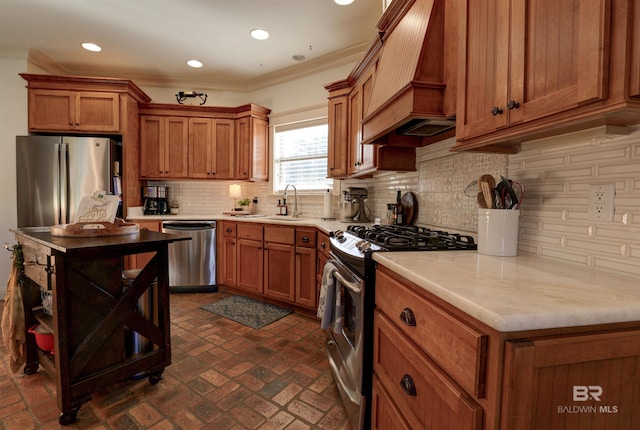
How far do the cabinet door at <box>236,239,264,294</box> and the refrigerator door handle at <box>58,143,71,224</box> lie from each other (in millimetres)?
1975

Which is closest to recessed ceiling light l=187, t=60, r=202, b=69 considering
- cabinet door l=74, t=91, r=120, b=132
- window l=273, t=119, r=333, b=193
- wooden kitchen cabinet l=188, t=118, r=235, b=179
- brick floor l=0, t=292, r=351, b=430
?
wooden kitchen cabinet l=188, t=118, r=235, b=179

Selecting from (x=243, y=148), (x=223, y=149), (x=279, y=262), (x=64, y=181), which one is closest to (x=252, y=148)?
(x=243, y=148)

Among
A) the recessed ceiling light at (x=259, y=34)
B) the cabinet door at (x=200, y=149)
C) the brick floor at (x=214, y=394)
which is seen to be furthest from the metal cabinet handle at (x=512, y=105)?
the cabinet door at (x=200, y=149)

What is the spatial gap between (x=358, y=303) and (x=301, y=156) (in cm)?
283

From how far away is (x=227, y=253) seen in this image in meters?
3.72

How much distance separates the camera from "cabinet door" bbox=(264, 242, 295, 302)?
3105 mm

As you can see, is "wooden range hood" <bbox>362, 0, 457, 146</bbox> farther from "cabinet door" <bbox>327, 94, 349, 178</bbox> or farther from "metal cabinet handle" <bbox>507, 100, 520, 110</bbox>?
"cabinet door" <bbox>327, 94, 349, 178</bbox>

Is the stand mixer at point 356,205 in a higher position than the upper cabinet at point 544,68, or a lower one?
lower

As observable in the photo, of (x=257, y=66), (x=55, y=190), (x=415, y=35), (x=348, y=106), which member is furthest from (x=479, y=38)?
(x=55, y=190)

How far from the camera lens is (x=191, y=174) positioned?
4148mm

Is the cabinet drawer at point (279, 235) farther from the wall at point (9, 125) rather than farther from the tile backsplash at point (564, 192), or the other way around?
the wall at point (9, 125)

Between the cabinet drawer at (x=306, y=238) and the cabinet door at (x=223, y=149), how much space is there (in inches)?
67.4

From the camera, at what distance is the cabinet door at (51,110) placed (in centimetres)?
353

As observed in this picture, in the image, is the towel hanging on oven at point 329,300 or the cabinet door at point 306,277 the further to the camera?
the cabinet door at point 306,277
